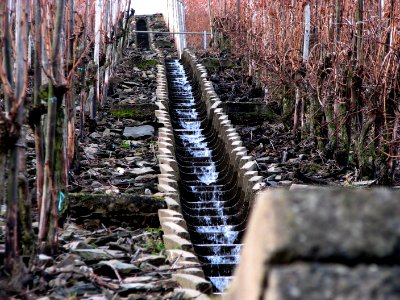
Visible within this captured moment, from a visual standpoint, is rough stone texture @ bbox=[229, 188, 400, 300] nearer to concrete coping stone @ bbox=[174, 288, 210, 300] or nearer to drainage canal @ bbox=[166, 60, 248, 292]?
concrete coping stone @ bbox=[174, 288, 210, 300]

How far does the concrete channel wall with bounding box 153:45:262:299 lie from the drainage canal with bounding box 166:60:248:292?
0.93 feet

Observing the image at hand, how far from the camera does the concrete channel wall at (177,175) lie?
556 cm

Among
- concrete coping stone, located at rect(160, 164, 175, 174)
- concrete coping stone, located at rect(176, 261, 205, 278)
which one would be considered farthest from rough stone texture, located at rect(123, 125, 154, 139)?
concrete coping stone, located at rect(176, 261, 205, 278)

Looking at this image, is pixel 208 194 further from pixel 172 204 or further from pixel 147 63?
pixel 147 63

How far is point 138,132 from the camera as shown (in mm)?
13273

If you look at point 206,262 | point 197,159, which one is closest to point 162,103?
point 197,159

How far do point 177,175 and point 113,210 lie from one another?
346cm

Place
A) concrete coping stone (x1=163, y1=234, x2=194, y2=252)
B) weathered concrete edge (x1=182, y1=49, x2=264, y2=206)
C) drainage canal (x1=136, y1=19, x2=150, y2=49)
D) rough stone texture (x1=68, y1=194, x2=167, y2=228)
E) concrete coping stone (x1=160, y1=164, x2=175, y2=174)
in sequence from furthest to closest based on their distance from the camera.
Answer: drainage canal (x1=136, y1=19, x2=150, y2=49) < concrete coping stone (x1=160, y1=164, x2=175, y2=174) < weathered concrete edge (x1=182, y1=49, x2=264, y2=206) < rough stone texture (x1=68, y1=194, x2=167, y2=228) < concrete coping stone (x1=163, y1=234, x2=194, y2=252)

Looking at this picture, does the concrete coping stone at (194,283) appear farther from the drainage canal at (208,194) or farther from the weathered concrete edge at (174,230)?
the drainage canal at (208,194)

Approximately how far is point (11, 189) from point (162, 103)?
11.1 metres

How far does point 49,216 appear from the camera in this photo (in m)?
5.55

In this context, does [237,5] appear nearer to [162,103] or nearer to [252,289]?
[162,103]

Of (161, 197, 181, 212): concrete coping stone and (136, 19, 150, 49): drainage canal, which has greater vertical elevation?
(136, 19, 150, 49): drainage canal

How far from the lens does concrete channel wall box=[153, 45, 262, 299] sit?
5.56 meters
